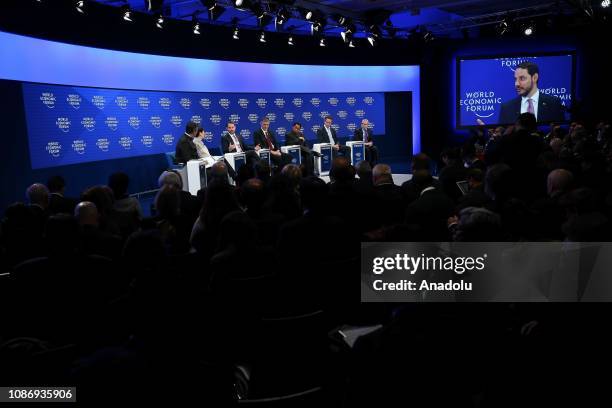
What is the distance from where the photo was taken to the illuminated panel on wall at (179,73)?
7871 millimetres

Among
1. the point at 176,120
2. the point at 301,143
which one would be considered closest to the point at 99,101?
the point at 176,120

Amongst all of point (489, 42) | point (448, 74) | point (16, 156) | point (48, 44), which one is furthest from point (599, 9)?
point (16, 156)

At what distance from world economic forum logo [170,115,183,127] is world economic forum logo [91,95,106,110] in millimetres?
1693

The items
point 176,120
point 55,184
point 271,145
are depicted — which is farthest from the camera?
point 271,145

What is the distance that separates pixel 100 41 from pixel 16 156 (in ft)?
8.13

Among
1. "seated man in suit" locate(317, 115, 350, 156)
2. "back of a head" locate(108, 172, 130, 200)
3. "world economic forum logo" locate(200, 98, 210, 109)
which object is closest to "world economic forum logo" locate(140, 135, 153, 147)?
"world economic forum logo" locate(200, 98, 210, 109)

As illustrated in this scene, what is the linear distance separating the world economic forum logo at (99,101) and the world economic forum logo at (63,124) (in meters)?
0.69

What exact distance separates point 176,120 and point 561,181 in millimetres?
8395

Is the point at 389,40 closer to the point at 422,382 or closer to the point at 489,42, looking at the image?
the point at 489,42

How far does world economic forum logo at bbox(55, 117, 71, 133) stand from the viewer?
27.1ft

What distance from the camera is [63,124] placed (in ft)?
27.5

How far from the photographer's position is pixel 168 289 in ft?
7.71

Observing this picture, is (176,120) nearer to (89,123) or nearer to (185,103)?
(185,103)

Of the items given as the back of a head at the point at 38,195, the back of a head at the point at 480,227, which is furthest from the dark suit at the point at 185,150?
the back of a head at the point at 480,227
